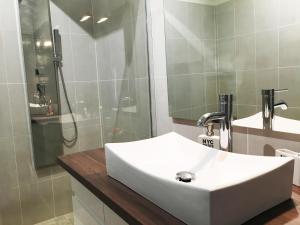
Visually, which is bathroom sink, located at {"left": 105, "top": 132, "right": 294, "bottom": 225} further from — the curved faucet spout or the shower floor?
the shower floor

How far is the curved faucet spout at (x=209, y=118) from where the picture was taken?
3.08ft

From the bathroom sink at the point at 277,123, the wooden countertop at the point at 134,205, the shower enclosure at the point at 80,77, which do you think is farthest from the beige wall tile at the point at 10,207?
the bathroom sink at the point at 277,123

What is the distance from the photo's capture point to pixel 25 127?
194 centimetres

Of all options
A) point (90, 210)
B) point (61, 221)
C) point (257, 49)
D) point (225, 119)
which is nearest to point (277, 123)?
point (225, 119)

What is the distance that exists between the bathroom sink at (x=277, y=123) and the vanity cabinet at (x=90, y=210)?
64cm

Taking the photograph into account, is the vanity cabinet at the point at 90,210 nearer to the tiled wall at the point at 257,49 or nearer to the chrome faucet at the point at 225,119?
the chrome faucet at the point at 225,119

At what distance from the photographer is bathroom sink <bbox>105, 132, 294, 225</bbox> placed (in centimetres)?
61

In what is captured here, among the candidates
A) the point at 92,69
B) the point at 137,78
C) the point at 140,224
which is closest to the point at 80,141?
the point at 92,69

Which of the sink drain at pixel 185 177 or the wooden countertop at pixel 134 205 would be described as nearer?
the wooden countertop at pixel 134 205

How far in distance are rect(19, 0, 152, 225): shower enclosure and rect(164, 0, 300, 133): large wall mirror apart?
354 millimetres

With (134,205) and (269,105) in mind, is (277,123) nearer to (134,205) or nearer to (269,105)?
(269,105)

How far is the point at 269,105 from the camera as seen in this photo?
101 cm

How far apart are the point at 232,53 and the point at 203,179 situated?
1.95 feet

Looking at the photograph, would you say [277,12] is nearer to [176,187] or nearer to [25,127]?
[176,187]
